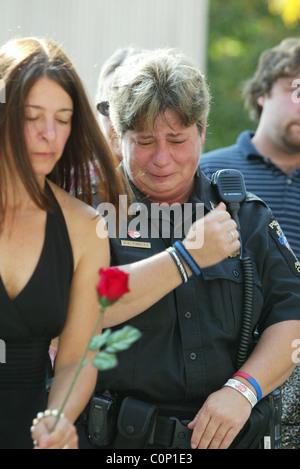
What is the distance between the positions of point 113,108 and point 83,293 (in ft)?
2.62

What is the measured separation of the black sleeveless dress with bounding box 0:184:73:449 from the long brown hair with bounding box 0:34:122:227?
132 mm

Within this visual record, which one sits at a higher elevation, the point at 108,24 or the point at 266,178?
the point at 108,24

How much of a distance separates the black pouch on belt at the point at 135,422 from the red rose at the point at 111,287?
0.83 m

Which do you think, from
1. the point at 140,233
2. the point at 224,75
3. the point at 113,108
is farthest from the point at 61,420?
the point at 224,75

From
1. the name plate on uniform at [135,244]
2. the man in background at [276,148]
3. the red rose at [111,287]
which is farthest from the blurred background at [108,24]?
the red rose at [111,287]

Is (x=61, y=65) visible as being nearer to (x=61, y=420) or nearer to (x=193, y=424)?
(x=61, y=420)

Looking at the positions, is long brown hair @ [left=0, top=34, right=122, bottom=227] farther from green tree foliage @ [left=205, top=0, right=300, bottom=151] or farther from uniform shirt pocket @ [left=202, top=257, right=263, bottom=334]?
green tree foliage @ [left=205, top=0, right=300, bottom=151]

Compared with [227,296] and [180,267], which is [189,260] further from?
[227,296]

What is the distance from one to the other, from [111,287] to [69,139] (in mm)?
752

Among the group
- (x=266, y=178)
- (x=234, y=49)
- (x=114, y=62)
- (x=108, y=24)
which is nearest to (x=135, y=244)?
(x=114, y=62)

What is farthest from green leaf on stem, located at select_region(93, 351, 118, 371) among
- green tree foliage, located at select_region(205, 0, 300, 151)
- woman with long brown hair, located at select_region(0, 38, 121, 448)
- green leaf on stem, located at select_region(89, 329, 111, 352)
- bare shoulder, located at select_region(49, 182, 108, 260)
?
green tree foliage, located at select_region(205, 0, 300, 151)

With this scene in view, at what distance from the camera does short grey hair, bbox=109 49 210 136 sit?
8.51ft

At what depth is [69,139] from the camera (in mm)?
2289

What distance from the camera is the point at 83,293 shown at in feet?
7.36
